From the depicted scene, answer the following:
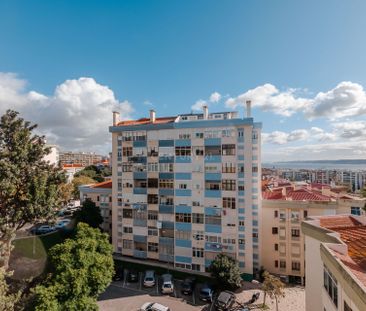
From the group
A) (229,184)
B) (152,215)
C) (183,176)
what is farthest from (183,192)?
(229,184)

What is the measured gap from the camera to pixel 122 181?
119 ft

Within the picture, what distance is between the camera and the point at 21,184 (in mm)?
20781

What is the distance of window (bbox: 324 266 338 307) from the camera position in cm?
931

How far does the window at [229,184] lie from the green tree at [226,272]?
8417 mm

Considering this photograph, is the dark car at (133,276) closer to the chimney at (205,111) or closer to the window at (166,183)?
the window at (166,183)

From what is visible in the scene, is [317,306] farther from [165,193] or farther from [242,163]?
[165,193]

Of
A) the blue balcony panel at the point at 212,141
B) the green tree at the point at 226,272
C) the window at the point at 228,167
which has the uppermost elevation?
the blue balcony panel at the point at 212,141

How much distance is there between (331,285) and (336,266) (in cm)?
184

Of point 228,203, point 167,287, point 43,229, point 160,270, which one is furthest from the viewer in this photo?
point 43,229

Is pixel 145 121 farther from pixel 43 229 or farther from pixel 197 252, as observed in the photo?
pixel 43 229

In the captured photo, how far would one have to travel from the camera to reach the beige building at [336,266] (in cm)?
756

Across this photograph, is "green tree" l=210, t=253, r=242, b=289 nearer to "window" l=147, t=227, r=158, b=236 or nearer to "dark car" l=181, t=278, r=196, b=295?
"dark car" l=181, t=278, r=196, b=295

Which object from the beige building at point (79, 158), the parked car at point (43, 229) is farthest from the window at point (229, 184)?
the beige building at point (79, 158)

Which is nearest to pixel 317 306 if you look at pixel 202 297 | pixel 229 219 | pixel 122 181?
pixel 202 297
